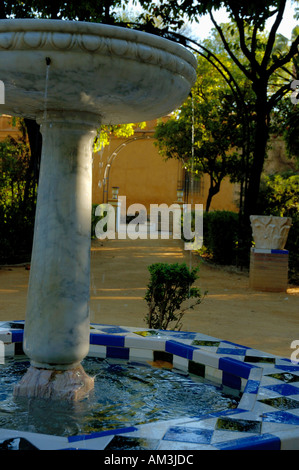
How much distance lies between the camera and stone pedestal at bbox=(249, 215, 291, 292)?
10000 millimetres

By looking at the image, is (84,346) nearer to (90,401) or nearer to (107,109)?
(90,401)

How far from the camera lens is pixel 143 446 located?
2.31 m

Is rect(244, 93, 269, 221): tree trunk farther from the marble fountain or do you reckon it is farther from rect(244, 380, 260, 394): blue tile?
rect(244, 380, 260, 394): blue tile

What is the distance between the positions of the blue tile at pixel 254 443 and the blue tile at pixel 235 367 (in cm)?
117

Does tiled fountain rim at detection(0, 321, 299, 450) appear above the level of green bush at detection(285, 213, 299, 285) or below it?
below

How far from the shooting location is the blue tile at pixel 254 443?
2.31 metres

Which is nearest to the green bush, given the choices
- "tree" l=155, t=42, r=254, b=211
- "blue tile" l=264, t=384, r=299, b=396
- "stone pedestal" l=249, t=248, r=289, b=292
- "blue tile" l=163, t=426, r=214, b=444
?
"stone pedestal" l=249, t=248, r=289, b=292

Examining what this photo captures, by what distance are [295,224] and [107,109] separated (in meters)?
8.46

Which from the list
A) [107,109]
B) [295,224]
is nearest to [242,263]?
[295,224]

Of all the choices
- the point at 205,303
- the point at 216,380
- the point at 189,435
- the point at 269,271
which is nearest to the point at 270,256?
the point at 269,271

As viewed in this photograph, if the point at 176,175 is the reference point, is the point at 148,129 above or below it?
above

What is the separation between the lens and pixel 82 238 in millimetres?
3355

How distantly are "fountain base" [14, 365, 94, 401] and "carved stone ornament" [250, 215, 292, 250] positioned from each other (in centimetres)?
737

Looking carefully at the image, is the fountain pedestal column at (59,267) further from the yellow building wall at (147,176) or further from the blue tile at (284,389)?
the yellow building wall at (147,176)
